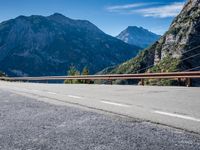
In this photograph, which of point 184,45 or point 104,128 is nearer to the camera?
point 104,128

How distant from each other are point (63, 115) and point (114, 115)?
1.14 meters

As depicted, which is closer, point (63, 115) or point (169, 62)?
point (63, 115)

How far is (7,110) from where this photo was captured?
979 cm

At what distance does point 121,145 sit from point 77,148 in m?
0.59

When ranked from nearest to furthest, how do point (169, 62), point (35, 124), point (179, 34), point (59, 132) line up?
1. point (59, 132)
2. point (35, 124)
3. point (169, 62)
4. point (179, 34)

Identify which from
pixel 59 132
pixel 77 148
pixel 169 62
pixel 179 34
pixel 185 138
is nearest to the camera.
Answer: pixel 77 148

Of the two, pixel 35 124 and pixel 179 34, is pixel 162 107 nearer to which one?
pixel 35 124

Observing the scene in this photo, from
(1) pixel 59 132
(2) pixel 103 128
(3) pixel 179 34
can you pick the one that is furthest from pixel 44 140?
(3) pixel 179 34

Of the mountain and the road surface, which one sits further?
the mountain

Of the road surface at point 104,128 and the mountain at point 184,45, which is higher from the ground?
the mountain at point 184,45

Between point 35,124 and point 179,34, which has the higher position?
point 179,34

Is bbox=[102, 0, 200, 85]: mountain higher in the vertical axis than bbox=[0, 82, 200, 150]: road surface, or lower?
higher

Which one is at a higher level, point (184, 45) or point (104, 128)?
point (184, 45)

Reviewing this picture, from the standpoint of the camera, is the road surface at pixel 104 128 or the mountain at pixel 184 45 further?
the mountain at pixel 184 45
